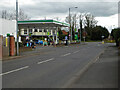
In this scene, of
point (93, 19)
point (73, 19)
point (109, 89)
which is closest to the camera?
point (109, 89)

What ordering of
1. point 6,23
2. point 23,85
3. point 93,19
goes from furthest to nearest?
point 93,19
point 6,23
point 23,85

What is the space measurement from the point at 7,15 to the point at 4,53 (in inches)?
1694

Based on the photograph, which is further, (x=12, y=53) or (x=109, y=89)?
(x=12, y=53)

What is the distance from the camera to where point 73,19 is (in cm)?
7906

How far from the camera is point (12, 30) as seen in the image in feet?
124

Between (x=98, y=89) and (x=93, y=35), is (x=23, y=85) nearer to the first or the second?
(x=98, y=89)

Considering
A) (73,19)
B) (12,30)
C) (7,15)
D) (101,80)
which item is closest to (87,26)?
(73,19)

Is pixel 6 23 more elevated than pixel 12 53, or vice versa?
pixel 6 23

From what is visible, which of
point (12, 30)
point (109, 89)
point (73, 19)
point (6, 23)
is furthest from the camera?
point (73, 19)

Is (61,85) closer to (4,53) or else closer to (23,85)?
(23,85)

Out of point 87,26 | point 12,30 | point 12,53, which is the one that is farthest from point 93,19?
point 12,53

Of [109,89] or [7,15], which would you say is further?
[7,15]

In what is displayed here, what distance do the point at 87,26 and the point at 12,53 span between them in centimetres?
7983

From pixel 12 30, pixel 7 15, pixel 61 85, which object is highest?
pixel 7 15
